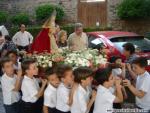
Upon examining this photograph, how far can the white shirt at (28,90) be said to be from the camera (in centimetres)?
633

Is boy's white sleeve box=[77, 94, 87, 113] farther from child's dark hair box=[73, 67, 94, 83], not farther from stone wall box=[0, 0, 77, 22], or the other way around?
stone wall box=[0, 0, 77, 22]

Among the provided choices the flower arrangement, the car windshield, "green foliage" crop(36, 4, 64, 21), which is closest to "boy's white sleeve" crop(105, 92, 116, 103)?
the flower arrangement

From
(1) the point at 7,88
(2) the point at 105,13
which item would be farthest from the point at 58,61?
(2) the point at 105,13

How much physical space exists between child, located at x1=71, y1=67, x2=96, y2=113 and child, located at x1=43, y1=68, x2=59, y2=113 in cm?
49

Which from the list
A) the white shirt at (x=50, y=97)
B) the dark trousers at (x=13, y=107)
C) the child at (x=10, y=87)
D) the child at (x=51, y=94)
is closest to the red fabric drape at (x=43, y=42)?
the child at (x=10, y=87)

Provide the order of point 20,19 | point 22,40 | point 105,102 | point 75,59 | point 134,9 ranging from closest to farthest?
point 105,102 < point 75,59 < point 22,40 < point 134,9 < point 20,19

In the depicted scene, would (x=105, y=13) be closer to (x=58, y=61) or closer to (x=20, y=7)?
(x=20, y=7)

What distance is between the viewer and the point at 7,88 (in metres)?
6.54

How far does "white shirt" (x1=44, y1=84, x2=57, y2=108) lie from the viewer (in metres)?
6.13

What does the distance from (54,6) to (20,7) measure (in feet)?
11.7

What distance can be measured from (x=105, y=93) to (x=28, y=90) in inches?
49.5

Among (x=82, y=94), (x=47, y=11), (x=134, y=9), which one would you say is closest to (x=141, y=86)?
(x=82, y=94)

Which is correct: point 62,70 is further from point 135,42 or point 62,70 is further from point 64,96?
point 135,42

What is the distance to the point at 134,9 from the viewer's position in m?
21.1
